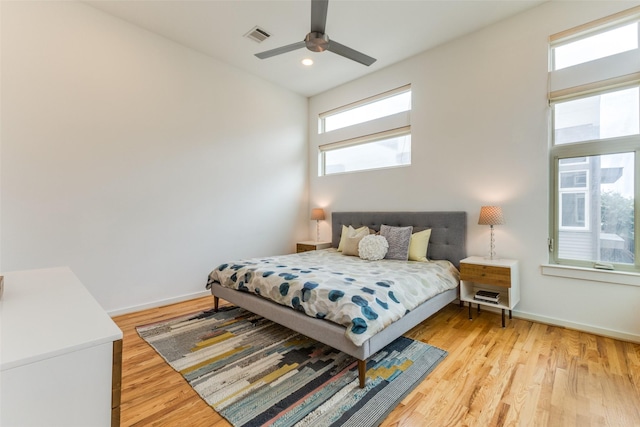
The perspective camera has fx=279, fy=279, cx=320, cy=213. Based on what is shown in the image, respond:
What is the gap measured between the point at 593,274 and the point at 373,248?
2087mm

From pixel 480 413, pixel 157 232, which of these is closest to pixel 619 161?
pixel 480 413

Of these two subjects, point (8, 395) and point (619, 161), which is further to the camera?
point (619, 161)

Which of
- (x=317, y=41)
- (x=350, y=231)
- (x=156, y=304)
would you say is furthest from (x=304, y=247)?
(x=317, y=41)

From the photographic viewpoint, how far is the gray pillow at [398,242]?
343 cm

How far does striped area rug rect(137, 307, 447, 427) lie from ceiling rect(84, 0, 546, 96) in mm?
3312

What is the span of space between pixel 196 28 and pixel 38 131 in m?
1.98

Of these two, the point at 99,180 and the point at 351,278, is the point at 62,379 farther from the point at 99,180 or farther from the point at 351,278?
the point at 99,180

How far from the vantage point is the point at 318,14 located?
2193mm

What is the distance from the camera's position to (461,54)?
3.45 metres

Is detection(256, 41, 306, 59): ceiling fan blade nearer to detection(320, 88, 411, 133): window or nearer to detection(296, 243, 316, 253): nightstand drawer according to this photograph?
detection(320, 88, 411, 133): window

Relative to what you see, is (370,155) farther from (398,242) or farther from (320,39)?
(320,39)

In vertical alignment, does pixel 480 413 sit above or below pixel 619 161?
below

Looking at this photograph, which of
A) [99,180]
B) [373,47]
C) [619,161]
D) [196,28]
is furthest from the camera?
[373,47]

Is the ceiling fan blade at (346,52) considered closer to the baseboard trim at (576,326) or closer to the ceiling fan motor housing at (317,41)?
the ceiling fan motor housing at (317,41)
